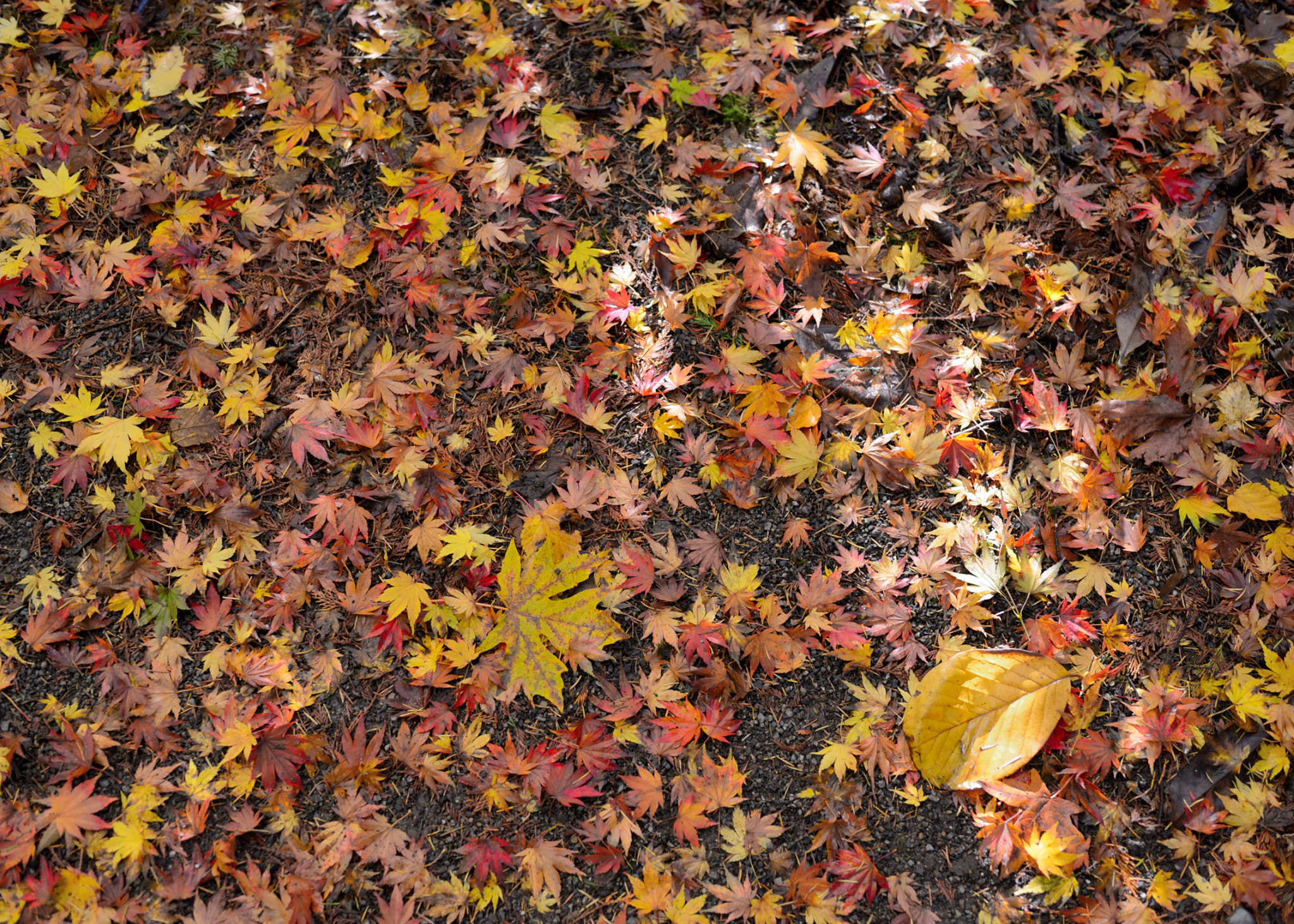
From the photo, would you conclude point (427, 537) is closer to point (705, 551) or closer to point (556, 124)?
point (705, 551)

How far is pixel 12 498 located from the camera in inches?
102

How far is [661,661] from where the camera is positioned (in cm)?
246

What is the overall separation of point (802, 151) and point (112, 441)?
2586 mm

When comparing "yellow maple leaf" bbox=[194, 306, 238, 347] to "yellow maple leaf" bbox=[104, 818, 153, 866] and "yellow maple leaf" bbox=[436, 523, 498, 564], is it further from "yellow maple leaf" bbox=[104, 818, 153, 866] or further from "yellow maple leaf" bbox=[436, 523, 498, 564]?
"yellow maple leaf" bbox=[104, 818, 153, 866]

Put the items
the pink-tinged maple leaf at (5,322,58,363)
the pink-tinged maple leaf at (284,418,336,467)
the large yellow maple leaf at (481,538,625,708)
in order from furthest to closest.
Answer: the pink-tinged maple leaf at (5,322,58,363)
the pink-tinged maple leaf at (284,418,336,467)
the large yellow maple leaf at (481,538,625,708)

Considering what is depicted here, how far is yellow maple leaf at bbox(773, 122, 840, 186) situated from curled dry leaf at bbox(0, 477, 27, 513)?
2.79 meters

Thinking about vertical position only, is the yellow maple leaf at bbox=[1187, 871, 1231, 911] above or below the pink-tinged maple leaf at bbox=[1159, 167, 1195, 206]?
below

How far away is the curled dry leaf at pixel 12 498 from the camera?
2.58m

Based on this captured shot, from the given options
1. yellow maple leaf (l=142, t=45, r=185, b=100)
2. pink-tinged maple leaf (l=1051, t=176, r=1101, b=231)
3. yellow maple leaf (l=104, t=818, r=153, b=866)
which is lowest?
yellow maple leaf (l=104, t=818, r=153, b=866)

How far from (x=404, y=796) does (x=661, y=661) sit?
0.82 meters

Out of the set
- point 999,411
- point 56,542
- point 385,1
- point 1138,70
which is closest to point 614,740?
point 999,411

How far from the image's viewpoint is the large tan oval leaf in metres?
2.29

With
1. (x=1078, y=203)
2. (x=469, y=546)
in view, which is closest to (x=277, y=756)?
(x=469, y=546)

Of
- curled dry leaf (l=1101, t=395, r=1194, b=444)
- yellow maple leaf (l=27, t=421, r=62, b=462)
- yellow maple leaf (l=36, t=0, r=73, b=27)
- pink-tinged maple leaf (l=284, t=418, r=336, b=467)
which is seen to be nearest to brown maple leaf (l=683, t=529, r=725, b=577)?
pink-tinged maple leaf (l=284, t=418, r=336, b=467)
